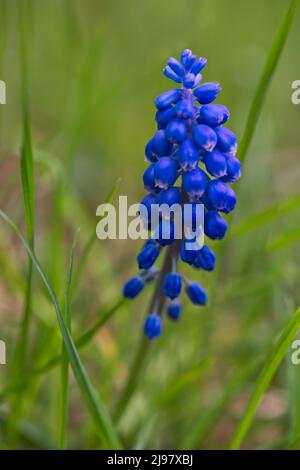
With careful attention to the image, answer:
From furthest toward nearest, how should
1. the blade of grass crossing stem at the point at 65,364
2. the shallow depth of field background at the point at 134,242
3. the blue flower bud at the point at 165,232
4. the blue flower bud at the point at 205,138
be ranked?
the shallow depth of field background at the point at 134,242, the blue flower bud at the point at 165,232, the blue flower bud at the point at 205,138, the blade of grass crossing stem at the point at 65,364

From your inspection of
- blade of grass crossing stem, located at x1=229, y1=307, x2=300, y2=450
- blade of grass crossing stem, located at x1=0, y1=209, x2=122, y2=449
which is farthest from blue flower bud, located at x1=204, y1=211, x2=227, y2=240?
blade of grass crossing stem, located at x1=0, y1=209, x2=122, y2=449

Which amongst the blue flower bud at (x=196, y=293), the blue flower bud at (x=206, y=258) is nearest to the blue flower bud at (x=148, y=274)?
the blue flower bud at (x=196, y=293)

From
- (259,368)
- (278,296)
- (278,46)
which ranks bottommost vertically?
(259,368)

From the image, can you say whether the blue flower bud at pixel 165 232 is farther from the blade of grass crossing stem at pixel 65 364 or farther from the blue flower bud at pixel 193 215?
the blade of grass crossing stem at pixel 65 364

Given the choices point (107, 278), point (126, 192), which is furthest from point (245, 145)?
point (126, 192)

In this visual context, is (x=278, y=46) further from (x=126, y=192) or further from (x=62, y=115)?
(x=62, y=115)

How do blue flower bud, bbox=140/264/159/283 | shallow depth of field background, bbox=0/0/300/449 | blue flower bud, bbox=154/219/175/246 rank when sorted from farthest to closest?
shallow depth of field background, bbox=0/0/300/449 → blue flower bud, bbox=140/264/159/283 → blue flower bud, bbox=154/219/175/246

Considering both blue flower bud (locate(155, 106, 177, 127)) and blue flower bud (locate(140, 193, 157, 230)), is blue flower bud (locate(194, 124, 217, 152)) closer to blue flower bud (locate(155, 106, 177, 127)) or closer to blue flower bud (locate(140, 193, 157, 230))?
blue flower bud (locate(155, 106, 177, 127))
